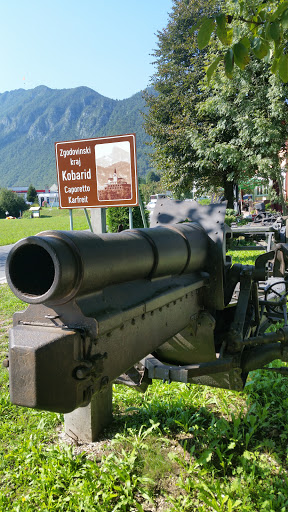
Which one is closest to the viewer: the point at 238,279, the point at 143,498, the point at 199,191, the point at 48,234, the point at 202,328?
the point at 48,234

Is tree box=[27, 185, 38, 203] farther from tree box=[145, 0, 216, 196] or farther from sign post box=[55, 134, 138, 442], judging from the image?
sign post box=[55, 134, 138, 442]

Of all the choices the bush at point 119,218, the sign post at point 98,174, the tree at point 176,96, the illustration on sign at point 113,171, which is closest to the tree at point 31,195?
the tree at point 176,96

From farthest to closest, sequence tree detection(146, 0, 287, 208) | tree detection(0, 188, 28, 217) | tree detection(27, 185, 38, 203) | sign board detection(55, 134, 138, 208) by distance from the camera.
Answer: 1. tree detection(27, 185, 38, 203)
2. tree detection(0, 188, 28, 217)
3. tree detection(146, 0, 287, 208)
4. sign board detection(55, 134, 138, 208)

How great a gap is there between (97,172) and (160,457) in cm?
521

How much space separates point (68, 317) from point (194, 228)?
56.3 inches

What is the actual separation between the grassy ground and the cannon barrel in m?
1.45

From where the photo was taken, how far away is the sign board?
674 centimetres

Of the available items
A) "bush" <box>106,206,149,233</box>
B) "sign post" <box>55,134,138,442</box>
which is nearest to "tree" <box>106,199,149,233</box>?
"bush" <box>106,206,149,233</box>

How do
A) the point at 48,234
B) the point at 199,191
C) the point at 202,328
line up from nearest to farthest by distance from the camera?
the point at 48,234, the point at 202,328, the point at 199,191

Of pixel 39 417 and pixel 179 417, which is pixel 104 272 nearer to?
pixel 179 417

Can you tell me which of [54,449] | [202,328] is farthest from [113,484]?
[202,328]

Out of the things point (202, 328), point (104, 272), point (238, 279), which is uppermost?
point (104, 272)

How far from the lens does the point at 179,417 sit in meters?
3.40

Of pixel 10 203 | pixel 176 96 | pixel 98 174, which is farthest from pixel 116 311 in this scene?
pixel 10 203
